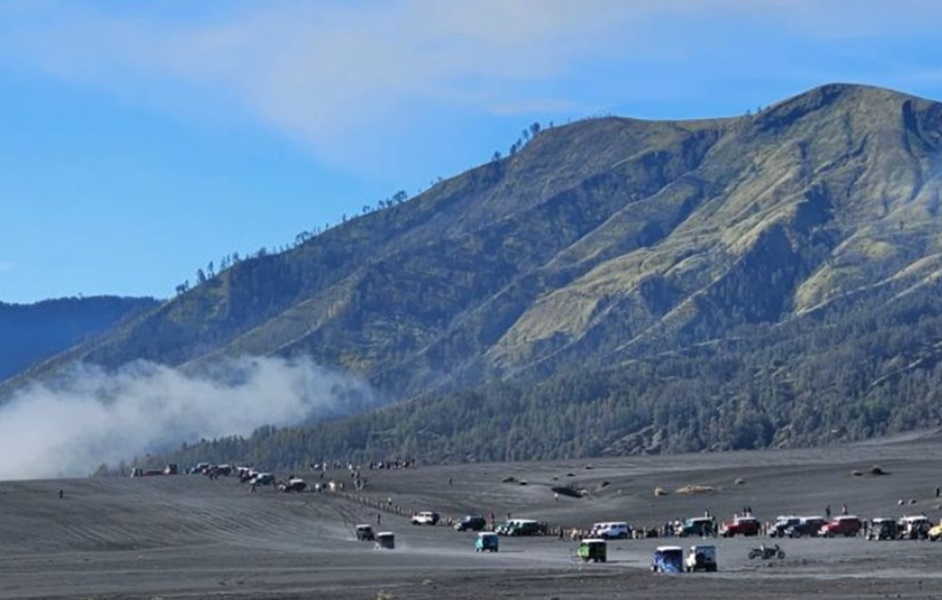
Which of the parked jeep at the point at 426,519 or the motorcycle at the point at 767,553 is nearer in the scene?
the motorcycle at the point at 767,553

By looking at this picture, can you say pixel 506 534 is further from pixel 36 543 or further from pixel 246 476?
pixel 246 476

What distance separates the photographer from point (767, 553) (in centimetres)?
8644

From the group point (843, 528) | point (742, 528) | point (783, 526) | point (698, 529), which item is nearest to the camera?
point (843, 528)

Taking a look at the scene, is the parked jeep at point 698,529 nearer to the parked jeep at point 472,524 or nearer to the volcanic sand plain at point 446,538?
the volcanic sand plain at point 446,538

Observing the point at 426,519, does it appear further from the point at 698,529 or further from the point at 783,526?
the point at 783,526

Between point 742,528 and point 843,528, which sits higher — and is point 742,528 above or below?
above

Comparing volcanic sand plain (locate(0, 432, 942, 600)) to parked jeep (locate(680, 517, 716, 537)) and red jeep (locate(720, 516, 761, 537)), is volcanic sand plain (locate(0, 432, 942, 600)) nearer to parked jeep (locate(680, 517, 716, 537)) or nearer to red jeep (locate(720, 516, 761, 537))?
red jeep (locate(720, 516, 761, 537))

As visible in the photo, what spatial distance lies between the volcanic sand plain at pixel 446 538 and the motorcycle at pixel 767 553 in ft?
2.84

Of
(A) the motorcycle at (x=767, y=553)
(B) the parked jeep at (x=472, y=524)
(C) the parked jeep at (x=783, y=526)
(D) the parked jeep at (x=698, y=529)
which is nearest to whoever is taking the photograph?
(A) the motorcycle at (x=767, y=553)

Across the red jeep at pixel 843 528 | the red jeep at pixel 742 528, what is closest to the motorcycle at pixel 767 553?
the red jeep at pixel 843 528

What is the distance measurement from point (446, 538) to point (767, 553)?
3380 centimetres

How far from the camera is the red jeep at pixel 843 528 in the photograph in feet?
337

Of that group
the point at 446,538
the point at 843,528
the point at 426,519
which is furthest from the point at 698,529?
the point at 426,519

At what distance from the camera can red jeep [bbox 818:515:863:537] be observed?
102750 millimetres
